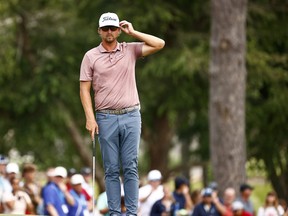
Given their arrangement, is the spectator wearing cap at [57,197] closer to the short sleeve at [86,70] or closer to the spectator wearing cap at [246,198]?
the short sleeve at [86,70]

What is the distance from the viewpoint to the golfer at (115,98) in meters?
12.3

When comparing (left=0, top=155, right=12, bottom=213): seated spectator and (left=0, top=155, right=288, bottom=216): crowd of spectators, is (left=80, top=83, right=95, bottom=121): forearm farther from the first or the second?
(left=0, top=155, right=12, bottom=213): seated spectator

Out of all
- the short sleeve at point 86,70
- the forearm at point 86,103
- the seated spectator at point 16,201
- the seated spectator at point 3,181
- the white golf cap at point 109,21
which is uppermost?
the white golf cap at point 109,21

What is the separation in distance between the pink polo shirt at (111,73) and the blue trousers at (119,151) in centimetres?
16

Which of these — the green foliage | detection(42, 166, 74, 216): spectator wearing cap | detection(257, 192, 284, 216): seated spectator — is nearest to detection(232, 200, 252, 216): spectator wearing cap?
detection(257, 192, 284, 216): seated spectator

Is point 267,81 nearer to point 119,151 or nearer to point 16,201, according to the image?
point 16,201

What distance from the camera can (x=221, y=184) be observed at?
1043 inches

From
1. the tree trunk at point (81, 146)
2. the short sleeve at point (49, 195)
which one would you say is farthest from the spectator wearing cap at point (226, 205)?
the tree trunk at point (81, 146)

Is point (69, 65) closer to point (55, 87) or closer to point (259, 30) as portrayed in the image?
point (55, 87)

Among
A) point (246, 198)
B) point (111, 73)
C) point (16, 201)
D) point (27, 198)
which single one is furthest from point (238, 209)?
point (111, 73)

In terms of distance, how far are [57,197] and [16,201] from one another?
0.75 meters

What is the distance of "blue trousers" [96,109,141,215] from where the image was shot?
12.5 m

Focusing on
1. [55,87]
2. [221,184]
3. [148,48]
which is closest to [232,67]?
[221,184]

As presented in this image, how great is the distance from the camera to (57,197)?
57.0ft
